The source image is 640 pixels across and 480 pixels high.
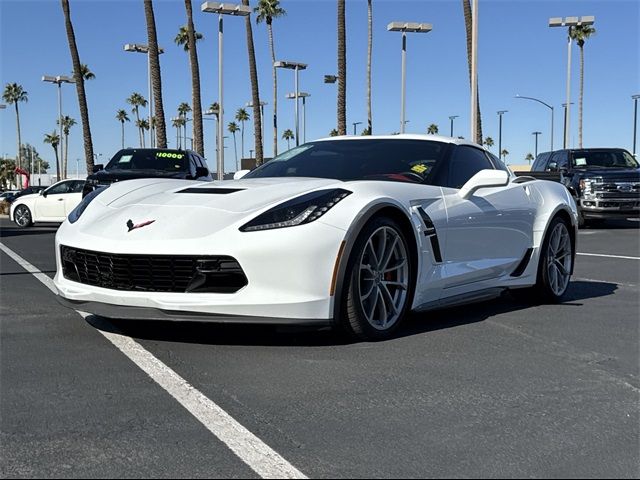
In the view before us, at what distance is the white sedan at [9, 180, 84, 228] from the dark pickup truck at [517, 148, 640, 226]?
39.4 feet

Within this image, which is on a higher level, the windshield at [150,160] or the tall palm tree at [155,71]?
the tall palm tree at [155,71]

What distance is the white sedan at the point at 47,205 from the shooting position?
21156 mm

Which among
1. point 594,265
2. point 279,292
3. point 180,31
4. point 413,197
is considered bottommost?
point 594,265

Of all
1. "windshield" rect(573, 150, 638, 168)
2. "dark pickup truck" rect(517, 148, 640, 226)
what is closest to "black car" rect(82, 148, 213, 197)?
"dark pickup truck" rect(517, 148, 640, 226)

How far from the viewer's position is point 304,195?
4539 millimetres

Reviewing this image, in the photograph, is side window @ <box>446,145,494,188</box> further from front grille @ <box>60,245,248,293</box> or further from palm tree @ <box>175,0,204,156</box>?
palm tree @ <box>175,0,204,156</box>

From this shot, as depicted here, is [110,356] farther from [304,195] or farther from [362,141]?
[362,141]

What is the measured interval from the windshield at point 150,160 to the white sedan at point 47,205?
544cm

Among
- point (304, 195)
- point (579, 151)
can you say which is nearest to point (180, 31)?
point (579, 151)

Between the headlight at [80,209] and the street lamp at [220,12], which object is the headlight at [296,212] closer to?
the headlight at [80,209]

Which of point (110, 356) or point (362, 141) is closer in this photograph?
point (110, 356)

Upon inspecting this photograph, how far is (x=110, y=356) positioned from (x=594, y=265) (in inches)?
276

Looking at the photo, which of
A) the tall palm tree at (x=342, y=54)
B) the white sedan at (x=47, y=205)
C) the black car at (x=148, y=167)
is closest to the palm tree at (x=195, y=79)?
the tall palm tree at (x=342, y=54)

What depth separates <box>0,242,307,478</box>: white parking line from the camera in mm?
2635
